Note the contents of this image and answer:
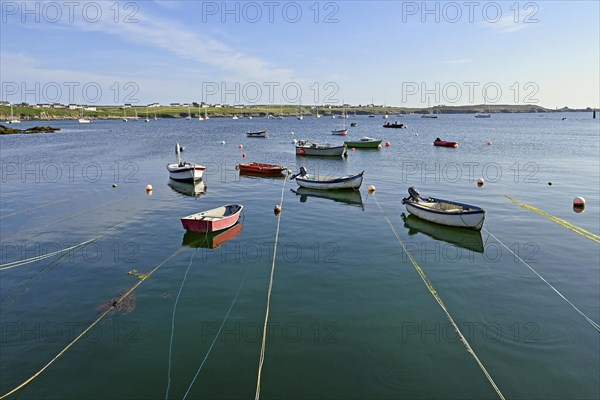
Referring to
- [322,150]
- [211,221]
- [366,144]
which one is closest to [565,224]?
[211,221]

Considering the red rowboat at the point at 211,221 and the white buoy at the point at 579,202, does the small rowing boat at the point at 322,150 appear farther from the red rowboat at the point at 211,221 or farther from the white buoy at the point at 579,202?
the red rowboat at the point at 211,221

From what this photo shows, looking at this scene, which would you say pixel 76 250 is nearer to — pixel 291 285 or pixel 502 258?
pixel 291 285

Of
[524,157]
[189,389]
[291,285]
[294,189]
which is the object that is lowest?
[189,389]

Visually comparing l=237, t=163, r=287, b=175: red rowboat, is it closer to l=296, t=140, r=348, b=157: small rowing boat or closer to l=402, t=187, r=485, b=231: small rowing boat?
l=296, t=140, r=348, b=157: small rowing boat

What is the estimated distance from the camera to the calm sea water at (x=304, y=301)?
12.4 meters

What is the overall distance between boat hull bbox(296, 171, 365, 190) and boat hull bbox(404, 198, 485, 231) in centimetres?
854

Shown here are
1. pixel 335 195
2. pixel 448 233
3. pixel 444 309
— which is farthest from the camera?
pixel 335 195

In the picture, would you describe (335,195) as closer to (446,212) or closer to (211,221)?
(446,212)

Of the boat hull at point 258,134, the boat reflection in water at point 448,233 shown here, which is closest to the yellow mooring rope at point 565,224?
the boat reflection in water at point 448,233

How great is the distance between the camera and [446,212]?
2717cm

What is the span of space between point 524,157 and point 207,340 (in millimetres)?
64081

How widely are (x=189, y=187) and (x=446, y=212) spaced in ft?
86.5

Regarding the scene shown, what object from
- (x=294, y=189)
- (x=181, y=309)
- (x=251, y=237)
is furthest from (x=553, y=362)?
(x=294, y=189)

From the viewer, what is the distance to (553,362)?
42.8 feet
